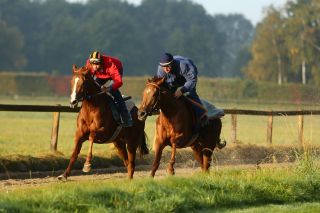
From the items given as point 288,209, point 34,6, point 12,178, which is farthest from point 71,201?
point 34,6

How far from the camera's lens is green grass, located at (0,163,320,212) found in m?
9.99

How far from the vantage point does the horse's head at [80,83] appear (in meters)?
14.3

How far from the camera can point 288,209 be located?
37.1 ft

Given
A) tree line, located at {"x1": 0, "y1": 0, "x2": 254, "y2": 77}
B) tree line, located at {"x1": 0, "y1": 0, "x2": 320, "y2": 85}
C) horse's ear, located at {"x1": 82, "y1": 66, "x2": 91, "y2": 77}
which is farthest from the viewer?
tree line, located at {"x1": 0, "y1": 0, "x2": 254, "y2": 77}

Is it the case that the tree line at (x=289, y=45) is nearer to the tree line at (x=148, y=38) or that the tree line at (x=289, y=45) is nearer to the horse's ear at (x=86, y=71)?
the tree line at (x=148, y=38)

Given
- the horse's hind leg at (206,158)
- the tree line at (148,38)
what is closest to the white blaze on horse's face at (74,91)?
the horse's hind leg at (206,158)

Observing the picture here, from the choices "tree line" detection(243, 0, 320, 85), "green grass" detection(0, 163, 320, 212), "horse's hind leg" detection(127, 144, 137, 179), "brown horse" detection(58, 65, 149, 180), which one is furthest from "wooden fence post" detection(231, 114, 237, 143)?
"tree line" detection(243, 0, 320, 85)

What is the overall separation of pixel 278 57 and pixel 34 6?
205 ft

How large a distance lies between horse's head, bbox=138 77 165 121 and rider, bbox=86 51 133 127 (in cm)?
79

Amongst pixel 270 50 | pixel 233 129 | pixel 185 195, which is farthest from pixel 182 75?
pixel 270 50

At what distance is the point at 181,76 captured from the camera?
15.5 meters

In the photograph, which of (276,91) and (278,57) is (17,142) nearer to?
(276,91)

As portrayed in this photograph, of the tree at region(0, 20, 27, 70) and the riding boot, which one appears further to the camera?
the tree at region(0, 20, 27, 70)

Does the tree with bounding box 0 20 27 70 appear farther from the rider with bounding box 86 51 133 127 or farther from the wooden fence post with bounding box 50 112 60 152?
the rider with bounding box 86 51 133 127
